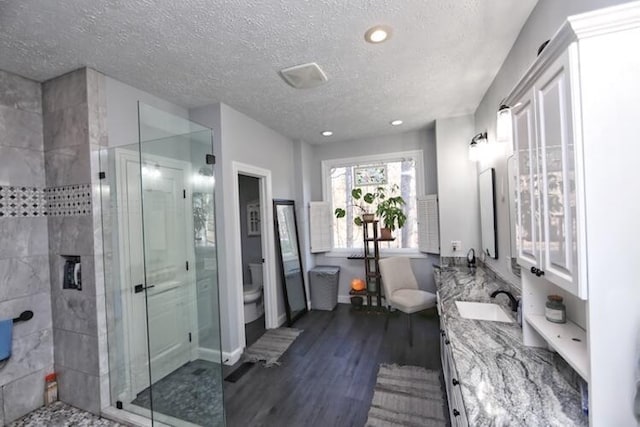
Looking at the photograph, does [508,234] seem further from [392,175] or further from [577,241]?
[392,175]

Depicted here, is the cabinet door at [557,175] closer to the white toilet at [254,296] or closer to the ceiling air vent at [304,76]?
the ceiling air vent at [304,76]

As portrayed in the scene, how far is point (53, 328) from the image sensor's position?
7.45ft

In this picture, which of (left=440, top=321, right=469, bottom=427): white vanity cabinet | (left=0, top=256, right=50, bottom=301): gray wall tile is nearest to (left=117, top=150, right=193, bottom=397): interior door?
(left=0, top=256, right=50, bottom=301): gray wall tile

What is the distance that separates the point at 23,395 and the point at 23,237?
120 cm

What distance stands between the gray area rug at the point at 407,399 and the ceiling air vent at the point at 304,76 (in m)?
2.69

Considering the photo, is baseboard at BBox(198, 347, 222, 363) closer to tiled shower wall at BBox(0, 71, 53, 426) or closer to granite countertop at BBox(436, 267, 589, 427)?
tiled shower wall at BBox(0, 71, 53, 426)

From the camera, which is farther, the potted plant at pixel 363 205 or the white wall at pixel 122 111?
the potted plant at pixel 363 205

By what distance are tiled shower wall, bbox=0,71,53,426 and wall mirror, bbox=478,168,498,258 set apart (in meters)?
3.98

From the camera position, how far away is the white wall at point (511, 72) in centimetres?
135

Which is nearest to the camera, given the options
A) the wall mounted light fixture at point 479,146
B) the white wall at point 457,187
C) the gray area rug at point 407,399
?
the gray area rug at point 407,399

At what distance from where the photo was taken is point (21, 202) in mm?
2123

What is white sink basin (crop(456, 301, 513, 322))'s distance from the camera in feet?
5.80

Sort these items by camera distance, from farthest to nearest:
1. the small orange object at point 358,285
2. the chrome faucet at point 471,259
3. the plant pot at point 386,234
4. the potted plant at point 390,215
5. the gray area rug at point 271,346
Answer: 1. the small orange object at point 358,285
2. the plant pot at point 386,234
3. the potted plant at point 390,215
4. the chrome faucet at point 471,259
5. the gray area rug at point 271,346

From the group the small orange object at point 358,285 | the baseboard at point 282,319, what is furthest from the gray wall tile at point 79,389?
the small orange object at point 358,285
